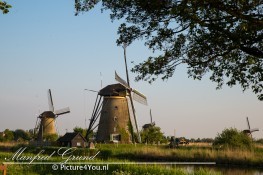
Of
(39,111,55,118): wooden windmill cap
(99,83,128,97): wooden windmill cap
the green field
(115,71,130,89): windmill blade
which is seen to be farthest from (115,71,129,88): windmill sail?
(39,111,55,118): wooden windmill cap

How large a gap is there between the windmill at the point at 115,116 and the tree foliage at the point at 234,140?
1303cm

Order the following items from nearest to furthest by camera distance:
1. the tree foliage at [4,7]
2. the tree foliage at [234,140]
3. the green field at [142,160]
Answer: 1. the tree foliage at [4,7]
2. the green field at [142,160]
3. the tree foliage at [234,140]

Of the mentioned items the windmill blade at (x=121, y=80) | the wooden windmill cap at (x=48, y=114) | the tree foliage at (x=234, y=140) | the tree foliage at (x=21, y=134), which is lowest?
the tree foliage at (x=234, y=140)

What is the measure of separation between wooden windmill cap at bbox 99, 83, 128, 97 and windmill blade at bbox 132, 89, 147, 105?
1714mm

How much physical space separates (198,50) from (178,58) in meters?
0.59

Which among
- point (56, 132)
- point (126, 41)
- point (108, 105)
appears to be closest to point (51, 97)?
point (56, 132)

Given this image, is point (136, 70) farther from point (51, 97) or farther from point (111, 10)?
point (51, 97)

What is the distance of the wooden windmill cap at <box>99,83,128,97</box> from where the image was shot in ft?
138

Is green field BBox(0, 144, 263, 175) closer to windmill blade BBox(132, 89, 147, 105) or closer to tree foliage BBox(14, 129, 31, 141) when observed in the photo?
windmill blade BBox(132, 89, 147, 105)

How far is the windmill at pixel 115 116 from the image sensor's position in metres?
40.9

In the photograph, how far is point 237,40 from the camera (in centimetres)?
845

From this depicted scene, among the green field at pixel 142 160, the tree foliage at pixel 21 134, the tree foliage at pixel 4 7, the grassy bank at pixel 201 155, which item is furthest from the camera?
the tree foliage at pixel 21 134

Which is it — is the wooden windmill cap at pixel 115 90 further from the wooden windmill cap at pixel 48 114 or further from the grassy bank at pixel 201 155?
the wooden windmill cap at pixel 48 114

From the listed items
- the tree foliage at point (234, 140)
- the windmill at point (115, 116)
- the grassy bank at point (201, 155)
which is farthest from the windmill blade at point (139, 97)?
the tree foliage at point (234, 140)
